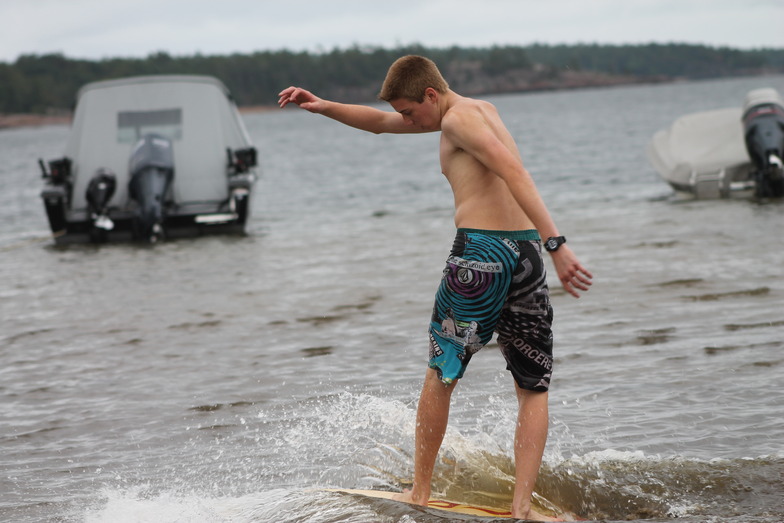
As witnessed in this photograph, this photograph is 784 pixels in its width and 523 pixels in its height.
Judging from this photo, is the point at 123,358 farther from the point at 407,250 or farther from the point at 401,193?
the point at 401,193

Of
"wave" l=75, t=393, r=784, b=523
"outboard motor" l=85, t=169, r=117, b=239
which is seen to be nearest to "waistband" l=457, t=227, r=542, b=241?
"wave" l=75, t=393, r=784, b=523

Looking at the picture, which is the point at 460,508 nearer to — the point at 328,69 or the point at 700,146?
the point at 700,146

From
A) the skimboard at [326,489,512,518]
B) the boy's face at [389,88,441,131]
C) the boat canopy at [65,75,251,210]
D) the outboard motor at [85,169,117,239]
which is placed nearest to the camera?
the boy's face at [389,88,441,131]

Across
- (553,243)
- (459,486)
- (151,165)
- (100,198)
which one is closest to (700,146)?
(151,165)

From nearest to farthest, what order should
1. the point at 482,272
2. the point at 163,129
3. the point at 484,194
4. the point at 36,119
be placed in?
the point at 482,272 < the point at 484,194 < the point at 163,129 < the point at 36,119

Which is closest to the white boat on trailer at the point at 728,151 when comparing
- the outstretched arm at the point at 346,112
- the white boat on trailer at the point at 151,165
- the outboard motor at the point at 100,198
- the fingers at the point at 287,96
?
the white boat on trailer at the point at 151,165

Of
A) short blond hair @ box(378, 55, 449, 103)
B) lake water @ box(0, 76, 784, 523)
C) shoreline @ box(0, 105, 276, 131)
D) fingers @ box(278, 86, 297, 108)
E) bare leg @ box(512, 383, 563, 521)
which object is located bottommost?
shoreline @ box(0, 105, 276, 131)

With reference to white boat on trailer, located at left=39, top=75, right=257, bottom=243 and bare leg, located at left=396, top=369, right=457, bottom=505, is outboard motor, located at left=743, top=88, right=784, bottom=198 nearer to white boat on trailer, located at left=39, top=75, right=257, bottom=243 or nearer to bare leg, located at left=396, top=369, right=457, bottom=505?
white boat on trailer, located at left=39, top=75, right=257, bottom=243

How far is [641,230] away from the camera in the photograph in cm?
1367

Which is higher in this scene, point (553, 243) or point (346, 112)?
point (346, 112)

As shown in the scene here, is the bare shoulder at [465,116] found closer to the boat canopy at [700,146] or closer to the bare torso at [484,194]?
the bare torso at [484,194]

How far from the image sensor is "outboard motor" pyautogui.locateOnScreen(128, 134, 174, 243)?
15.2 meters

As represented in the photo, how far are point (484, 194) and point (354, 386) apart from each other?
111 inches

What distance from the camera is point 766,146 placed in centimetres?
1617
